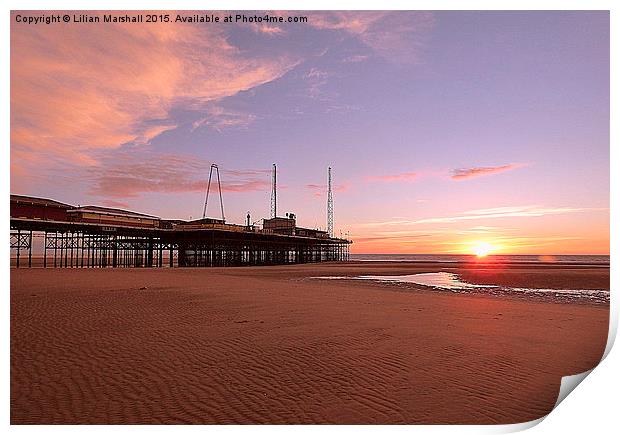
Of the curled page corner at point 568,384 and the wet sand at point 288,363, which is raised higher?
the wet sand at point 288,363

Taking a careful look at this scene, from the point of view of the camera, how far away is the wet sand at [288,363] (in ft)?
15.4

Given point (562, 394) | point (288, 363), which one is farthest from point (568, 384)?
point (288, 363)

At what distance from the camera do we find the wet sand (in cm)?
469

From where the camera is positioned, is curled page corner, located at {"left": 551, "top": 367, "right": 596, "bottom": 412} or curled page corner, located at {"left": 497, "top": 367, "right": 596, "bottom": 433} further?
curled page corner, located at {"left": 551, "top": 367, "right": 596, "bottom": 412}

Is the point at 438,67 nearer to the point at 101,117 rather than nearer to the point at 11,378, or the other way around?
the point at 101,117

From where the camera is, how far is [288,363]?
5859 mm

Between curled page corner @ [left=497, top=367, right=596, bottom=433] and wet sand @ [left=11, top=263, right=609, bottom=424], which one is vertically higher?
wet sand @ [left=11, top=263, right=609, bottom=424]

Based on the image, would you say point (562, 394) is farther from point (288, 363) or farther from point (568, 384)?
point (288, 363)

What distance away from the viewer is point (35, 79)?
26.2 ft

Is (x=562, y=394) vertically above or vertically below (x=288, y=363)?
below

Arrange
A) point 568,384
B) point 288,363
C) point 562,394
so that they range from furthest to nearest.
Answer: point 288,363 → point 568,384 → point 562,394

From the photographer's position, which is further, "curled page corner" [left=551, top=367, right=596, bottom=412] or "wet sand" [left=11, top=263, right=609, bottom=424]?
"curled page corner" [left=551, top=367, right=596, bottom=412]

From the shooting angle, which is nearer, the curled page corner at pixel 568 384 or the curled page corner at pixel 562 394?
the curled page corner at pixel 562 394
